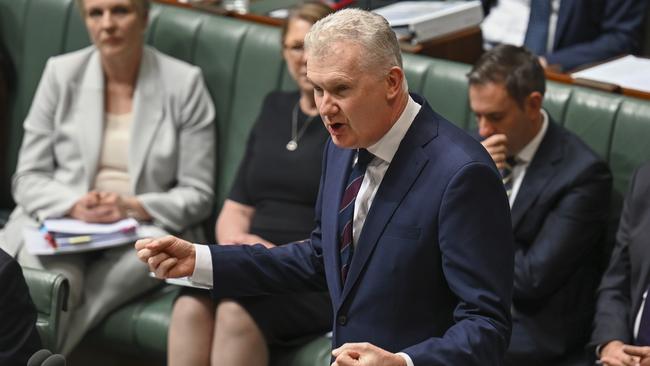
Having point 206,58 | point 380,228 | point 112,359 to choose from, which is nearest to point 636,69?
point 206,58

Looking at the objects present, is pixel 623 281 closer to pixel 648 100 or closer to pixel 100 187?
pixel 648 100

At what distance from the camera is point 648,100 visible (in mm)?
3191

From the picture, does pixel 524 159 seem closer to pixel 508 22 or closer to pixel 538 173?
pixel 538 173

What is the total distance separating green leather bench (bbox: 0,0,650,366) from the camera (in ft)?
10.3

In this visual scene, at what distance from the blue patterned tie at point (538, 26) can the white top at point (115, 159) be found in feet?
4.75

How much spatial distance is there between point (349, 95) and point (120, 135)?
1809mm

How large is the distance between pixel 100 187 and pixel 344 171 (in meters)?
1.60


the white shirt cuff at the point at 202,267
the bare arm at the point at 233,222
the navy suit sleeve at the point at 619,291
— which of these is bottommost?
the bare arm at the point at 233,222

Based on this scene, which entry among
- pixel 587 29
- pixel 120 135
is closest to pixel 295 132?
pixel 120 135

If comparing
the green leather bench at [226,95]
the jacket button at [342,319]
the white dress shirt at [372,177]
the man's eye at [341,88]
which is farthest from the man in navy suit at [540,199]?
the man's eye at [341,88]

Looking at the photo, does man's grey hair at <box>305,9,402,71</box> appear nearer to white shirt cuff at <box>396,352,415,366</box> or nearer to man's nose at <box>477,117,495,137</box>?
white shirt cuff at <box>396,352,415,366</box>

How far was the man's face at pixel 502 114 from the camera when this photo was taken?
2957 millimetres

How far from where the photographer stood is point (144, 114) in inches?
145

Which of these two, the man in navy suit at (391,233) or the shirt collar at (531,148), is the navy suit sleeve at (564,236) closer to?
the shirt collar at (531,148)
